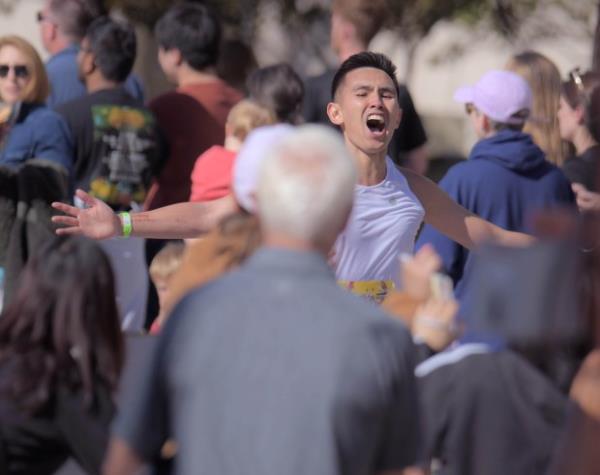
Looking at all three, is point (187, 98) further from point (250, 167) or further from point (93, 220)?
point (250, 167)

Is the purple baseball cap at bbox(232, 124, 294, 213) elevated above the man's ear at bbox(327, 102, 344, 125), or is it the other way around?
the purple baseball cap at bbox(232, 124, 294, 213)

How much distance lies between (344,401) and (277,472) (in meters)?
0.21

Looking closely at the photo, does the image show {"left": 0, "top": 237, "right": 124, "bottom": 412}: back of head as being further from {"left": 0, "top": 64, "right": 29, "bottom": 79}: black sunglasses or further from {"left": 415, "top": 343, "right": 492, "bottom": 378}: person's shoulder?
{"left": 0, "top": 64, "right": 29, "bottom": 79}: black sunglasses

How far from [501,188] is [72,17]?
9.72 feet

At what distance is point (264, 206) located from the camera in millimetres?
3391

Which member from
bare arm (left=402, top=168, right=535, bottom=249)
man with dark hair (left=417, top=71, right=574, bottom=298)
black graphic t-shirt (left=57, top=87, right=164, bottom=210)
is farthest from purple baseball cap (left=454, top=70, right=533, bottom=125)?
black graphic t-shirt (left=57, top=87, right=164, bottom=210)

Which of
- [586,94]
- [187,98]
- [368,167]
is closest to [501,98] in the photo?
[586,94]

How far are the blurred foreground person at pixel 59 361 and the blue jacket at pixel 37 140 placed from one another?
2.83 m

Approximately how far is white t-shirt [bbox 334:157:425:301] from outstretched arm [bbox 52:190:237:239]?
17.7 inches

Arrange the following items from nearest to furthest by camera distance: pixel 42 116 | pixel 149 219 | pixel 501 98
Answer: pixel 149 219 < pixel 501 98 < pixel 42 116

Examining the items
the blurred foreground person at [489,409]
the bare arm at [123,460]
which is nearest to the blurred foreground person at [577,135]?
the blurred foreground person at [489,409]

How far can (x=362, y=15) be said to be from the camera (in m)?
7.60

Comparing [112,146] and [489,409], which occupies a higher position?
[112,146]

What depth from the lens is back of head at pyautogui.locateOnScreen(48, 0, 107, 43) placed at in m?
8.41
